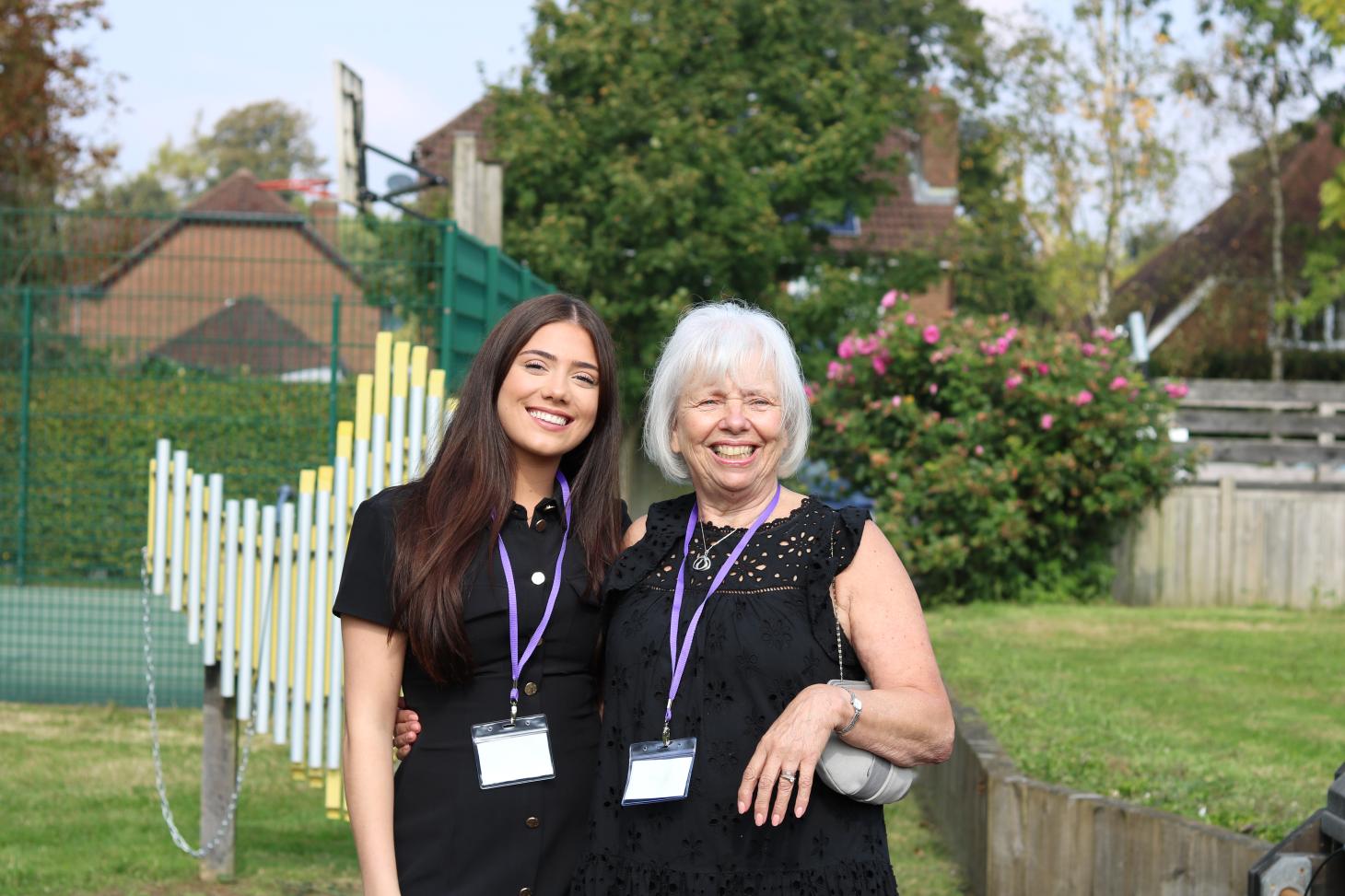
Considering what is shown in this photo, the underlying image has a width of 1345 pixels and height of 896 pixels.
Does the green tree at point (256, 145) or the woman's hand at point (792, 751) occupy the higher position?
the green tree at point (256, 145)

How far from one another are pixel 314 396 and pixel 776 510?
7.02 metres

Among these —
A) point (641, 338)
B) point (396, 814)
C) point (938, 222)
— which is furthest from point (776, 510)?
point (938, 222)

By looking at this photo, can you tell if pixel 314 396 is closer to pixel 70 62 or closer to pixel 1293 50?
pixel 70 62

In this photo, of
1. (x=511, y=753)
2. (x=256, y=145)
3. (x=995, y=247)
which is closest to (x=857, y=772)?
(x=511, y=753)

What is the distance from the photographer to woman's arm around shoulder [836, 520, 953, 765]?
290cm

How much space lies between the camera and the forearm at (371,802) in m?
3.08

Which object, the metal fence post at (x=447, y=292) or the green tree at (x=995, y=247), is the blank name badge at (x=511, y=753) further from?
the green tree at (x=995, y=247)

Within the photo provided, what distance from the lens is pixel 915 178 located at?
4075cm

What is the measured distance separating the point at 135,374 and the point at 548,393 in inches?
299

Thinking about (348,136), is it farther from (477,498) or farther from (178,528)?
(477,498)

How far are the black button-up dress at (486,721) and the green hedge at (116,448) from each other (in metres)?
6.88

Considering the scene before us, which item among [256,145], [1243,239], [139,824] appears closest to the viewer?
[139,824]

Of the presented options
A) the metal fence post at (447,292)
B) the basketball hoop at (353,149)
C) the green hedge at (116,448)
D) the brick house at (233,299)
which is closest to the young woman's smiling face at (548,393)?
the metal fence post at (447,292)

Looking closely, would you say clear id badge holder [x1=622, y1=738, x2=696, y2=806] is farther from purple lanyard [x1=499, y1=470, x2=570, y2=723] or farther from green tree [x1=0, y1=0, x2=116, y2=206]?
green tree [x1=0, y1=0, x2=116, y2=206]
